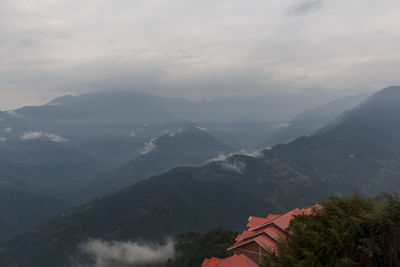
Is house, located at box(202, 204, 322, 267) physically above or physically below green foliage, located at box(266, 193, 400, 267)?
below

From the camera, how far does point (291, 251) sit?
72.7ft

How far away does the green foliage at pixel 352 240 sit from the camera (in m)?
20.0

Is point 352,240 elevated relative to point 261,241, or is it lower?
elevated

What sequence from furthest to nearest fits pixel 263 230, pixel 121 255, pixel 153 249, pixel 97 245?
pixel 97 245, pixel 121 255, pixel 153 249, pixel 263 230

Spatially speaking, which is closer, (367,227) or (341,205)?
(367,227)

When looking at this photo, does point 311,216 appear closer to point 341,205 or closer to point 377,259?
point 341,205

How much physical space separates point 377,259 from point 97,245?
208 meters

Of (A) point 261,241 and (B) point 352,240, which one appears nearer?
(B) point 352,240

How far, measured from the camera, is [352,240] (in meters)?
20.6

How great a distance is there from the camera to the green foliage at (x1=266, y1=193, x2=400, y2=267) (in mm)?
20003

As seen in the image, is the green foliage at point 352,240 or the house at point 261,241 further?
the house at point 261,241

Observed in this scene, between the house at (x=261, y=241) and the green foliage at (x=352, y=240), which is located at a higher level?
the green foliage at (x=352, y=240)

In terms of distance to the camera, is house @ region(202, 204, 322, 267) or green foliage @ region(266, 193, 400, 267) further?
house @ region(202, 204, 322, 267)

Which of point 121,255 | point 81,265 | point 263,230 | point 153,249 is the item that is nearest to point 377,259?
point 263,230
